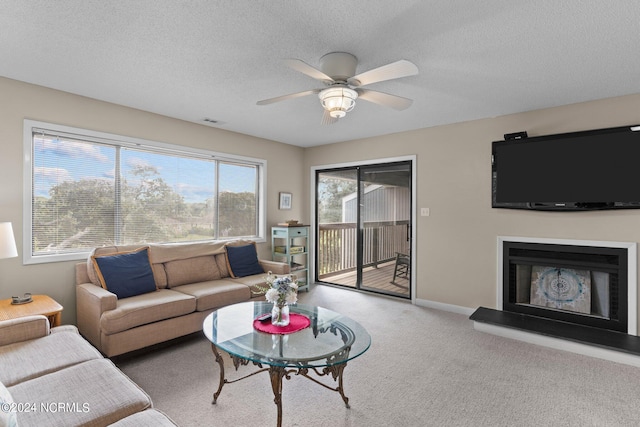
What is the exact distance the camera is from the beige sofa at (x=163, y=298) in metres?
2.63

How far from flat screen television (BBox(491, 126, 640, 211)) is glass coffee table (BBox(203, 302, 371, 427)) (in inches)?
102

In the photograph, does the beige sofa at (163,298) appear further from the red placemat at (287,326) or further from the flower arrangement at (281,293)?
the flower arrangement at (281,293)

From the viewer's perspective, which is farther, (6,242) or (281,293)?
(6,242)

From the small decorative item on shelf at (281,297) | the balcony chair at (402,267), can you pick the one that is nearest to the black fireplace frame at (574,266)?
the balcony chair at (402,267)

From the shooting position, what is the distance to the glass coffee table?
5.85 ft

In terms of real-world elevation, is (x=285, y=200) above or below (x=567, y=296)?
above

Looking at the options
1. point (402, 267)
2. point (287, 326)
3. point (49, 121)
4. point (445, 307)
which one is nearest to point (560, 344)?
point (445, 307)

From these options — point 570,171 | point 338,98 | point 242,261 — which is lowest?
point 242,261

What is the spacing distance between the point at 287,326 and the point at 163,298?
1.44 meters

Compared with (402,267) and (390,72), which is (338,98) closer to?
(390,72)

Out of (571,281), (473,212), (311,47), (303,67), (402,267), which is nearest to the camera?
(303,67)

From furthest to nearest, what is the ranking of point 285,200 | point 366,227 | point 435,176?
point 285,200, point 366,227, point 435,176

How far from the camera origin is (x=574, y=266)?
132 inches

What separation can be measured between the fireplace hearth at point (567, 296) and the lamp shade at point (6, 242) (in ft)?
14.1
